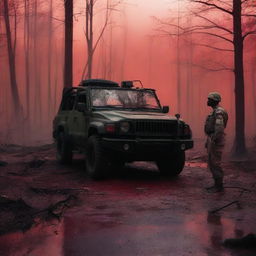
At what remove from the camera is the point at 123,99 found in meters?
9.71

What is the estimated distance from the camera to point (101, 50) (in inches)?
1928

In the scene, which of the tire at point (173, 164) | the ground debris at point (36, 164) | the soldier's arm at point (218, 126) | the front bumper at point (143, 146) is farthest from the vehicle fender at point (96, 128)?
the ground debris at point (36, 164)

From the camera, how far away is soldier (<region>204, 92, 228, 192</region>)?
7.36 m

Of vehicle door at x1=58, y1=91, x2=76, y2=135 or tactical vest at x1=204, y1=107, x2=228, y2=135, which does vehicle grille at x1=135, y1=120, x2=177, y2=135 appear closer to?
tactical vest at x1=204, y1=107, x2=228, y2=135

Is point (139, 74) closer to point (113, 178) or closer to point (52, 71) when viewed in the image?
point (52, 71)

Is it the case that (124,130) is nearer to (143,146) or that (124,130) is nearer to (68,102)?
(143,146)

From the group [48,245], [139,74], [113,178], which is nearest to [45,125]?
[139,74]

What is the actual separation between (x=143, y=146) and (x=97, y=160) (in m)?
1.02

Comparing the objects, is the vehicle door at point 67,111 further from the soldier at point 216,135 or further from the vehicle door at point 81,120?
the soldier at point 216,135

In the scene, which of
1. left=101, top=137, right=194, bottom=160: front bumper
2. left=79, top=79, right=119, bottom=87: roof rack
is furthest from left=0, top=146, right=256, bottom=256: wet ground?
left=79, top=79, right=119, bottom=87: roof rack

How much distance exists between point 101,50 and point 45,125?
1139cm

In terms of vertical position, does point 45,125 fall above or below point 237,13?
below

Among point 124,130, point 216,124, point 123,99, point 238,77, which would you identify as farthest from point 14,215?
point 238,77

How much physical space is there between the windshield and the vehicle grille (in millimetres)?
1203
